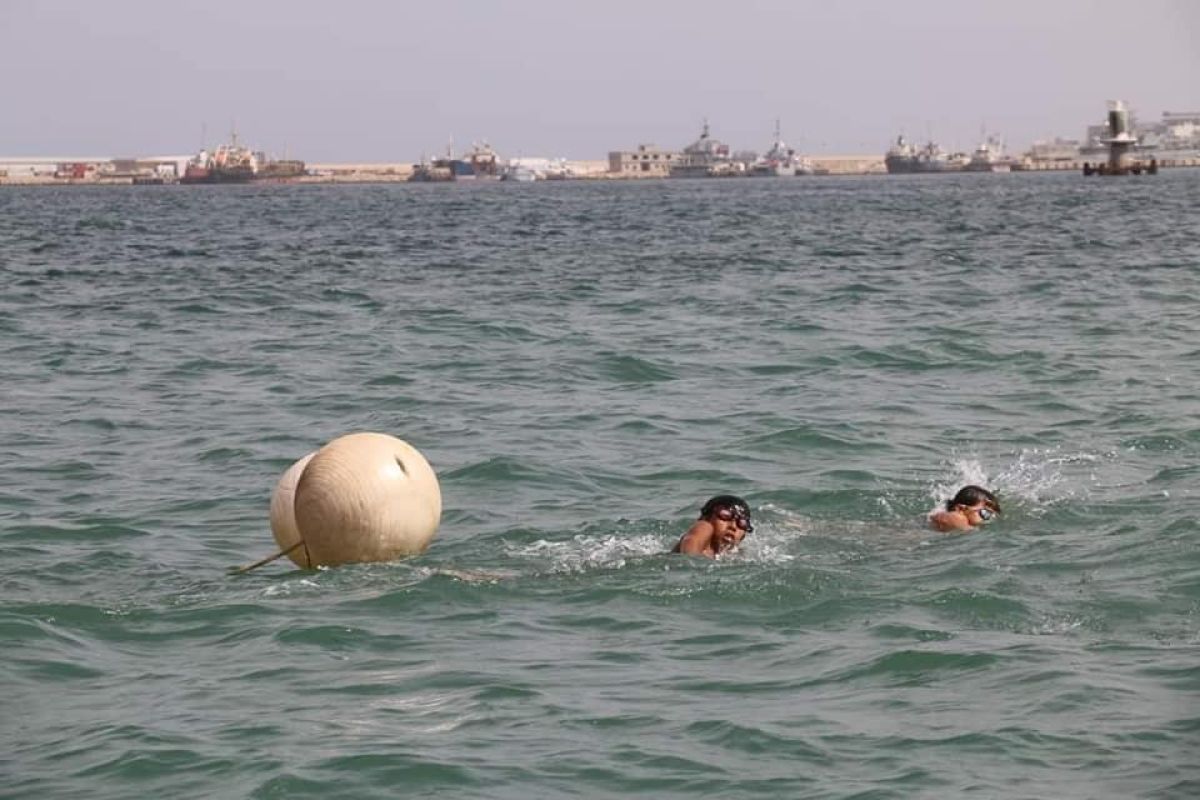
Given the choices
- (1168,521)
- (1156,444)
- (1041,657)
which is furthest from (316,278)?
(1041,657)

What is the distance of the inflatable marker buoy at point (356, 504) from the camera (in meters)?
10.5

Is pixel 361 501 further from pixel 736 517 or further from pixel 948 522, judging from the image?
pixel 948 522

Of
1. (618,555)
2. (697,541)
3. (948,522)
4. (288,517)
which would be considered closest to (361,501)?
(288,517)

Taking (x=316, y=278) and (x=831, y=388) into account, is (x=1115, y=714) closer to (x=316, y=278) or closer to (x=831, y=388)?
(x=831, y=388)

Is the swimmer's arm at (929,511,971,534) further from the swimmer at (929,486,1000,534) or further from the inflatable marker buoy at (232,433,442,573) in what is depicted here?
the inflatable marker buoy at (232,433,442,573)

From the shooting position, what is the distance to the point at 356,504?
10.5 metres

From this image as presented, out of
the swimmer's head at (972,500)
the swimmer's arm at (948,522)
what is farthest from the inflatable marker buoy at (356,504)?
the swimmer's head at (972,500)

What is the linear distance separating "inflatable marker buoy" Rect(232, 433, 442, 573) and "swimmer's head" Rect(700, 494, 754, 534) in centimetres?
173

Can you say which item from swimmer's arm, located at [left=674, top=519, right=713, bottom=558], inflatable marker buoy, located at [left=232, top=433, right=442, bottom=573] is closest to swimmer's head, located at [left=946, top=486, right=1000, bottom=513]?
swimmer's arm, located at [left=674, top=519, right=713, bottom=558]

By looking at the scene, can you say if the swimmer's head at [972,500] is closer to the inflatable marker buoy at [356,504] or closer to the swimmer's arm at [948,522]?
the swimmer's arm at [948,522]

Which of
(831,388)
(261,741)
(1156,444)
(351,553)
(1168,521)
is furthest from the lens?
(831,388)

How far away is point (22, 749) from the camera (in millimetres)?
7914

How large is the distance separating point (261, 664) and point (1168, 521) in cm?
616

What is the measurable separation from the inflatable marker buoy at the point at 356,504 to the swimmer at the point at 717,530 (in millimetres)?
1622
